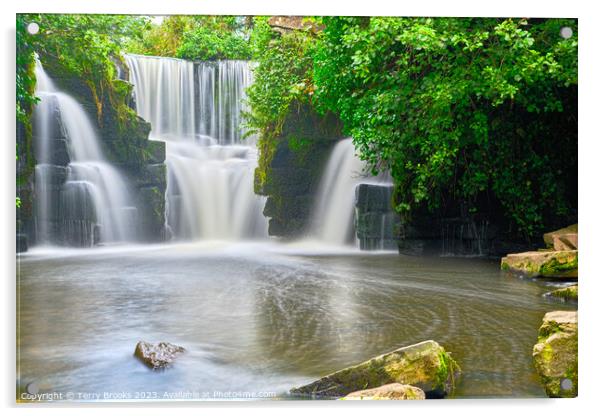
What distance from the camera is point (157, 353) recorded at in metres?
3.98

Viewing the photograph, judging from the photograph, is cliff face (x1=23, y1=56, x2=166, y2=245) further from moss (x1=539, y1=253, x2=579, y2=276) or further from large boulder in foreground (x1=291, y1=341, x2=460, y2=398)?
moss (x1=539, y1=253, x2=579, y2=276)

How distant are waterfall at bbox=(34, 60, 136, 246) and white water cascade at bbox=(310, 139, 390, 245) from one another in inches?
54.4

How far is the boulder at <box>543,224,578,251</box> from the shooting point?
4.55 m

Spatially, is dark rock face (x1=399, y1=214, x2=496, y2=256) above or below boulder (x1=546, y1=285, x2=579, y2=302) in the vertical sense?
above

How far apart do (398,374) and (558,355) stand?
1.11 m

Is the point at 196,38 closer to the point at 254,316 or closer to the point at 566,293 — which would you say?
the point at 254,316

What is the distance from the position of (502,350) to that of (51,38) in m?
3.61

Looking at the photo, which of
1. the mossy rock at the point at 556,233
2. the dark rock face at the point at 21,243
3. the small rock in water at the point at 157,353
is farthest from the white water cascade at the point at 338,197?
the dark rock face at the point at 21,243

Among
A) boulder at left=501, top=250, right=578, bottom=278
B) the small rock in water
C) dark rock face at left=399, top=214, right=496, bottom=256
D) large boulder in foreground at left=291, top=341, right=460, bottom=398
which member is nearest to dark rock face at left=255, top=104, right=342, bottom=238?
dark rock face at left=399, top=214, right=496, bottom=256

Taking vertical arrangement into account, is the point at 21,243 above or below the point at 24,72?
below

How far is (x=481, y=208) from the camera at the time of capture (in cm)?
530

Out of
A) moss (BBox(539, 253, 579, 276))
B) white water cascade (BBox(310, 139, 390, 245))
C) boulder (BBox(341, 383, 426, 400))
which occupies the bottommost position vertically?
boulder (BBox(341, 383, 426, 400))

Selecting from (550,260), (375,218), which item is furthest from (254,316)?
(550,260)

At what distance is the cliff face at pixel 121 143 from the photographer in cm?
444
